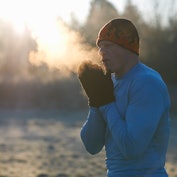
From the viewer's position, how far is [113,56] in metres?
2.48

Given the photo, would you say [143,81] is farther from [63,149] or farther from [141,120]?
[63,149]

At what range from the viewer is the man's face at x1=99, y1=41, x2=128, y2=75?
2.48m

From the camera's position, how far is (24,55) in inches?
1229

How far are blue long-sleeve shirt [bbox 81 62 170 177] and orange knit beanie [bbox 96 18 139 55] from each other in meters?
0.11

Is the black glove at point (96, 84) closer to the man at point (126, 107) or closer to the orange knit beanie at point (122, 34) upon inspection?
the man at point (126, 107)

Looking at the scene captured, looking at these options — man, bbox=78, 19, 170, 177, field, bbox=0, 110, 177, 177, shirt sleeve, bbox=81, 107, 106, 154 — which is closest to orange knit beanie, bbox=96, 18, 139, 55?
man, bbox=78, 19, 170, 177

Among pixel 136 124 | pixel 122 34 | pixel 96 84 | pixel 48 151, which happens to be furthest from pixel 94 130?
pixel 48 151

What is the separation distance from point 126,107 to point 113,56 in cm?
25

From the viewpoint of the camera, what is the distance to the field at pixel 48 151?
26.3ft

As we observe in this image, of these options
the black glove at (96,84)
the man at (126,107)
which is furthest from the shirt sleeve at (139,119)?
the black glove at (96,84)

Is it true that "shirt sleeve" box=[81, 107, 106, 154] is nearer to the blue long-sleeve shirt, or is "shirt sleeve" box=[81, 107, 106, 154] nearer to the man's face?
the blue long-sleeve shirt

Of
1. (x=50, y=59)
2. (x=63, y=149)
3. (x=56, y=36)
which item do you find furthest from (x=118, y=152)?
(x=63, y=149)

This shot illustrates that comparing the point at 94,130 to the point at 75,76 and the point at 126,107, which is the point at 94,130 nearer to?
the point at 126,107

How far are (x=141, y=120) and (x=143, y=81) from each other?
0.19 meters
